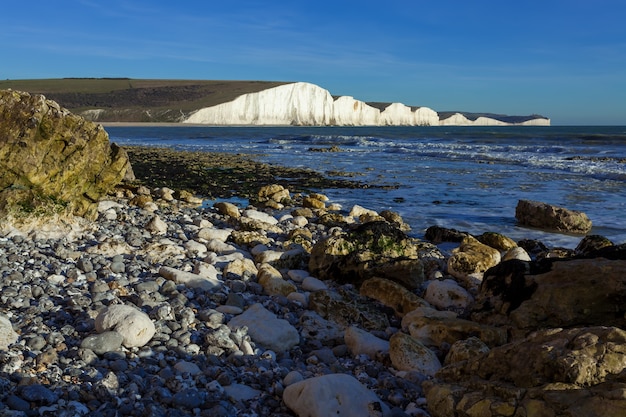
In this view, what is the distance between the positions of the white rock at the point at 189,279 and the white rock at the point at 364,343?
154 cm

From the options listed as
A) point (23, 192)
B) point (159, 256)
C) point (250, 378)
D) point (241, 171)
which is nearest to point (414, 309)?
point (250, 378)

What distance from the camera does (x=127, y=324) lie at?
141 inches

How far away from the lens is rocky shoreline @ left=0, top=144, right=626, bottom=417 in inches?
107

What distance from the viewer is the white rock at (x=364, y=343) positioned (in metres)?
Answer: 3.91

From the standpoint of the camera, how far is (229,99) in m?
106

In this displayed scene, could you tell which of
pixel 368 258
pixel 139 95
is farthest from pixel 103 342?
pixel 139 95

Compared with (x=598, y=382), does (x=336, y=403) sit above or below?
below

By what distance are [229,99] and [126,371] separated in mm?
107202

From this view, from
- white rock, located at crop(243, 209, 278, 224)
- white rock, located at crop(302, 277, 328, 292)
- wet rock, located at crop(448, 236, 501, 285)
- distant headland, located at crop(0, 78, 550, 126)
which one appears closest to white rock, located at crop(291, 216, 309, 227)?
white rock, located at crop(243, 209, 278, 224)

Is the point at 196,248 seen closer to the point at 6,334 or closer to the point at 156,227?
the point at 156,227

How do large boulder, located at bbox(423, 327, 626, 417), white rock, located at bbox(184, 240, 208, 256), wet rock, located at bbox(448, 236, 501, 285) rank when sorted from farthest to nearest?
1. white rock, located at bbox(184, 240, 208, 256)
2. wet rock, located at bbox(448, 236, 501, 285)
3. large boulder, located at bbox(423, 327, 626, 417)

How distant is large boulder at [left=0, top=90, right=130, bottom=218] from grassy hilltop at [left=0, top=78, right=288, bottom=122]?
9782cm

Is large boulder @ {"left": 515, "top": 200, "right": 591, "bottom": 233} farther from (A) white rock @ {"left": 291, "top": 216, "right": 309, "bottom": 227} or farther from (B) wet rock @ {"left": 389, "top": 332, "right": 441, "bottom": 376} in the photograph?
(B) wet rock @ {"left": 389, "top": 332, "right": 441, "bottom": 376}

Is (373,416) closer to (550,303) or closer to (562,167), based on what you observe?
(550,303)
